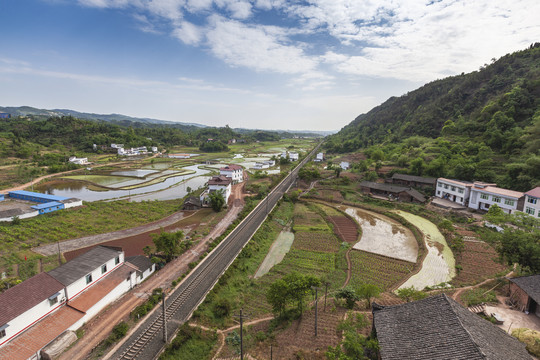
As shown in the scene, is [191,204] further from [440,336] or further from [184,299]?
[440,336]

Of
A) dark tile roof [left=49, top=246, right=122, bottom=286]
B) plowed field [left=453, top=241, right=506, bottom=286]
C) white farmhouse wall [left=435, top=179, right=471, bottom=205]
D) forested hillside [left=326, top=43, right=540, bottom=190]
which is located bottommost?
plowed field [left=453, top=241, right=506, bottom=286]

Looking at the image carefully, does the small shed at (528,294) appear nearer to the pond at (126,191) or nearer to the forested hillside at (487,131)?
the forested hillside at (487,131)

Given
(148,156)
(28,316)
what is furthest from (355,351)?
(148,156)

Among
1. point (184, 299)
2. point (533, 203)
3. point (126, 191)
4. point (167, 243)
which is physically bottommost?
point (184, 299)

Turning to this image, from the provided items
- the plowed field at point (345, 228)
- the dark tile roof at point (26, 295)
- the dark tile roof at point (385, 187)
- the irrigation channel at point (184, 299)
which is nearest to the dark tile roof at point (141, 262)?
the irrigation channel at point (184, 299)

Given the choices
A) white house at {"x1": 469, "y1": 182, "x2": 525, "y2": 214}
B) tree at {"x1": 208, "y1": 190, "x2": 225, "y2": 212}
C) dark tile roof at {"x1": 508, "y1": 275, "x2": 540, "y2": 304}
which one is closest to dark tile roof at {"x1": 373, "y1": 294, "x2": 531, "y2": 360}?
dark tile roof at {"x1": 508, "y1": 275, "x2": 540, "y2": 304}

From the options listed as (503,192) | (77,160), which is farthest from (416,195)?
(77,160)

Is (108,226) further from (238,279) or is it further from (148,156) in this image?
(148,156)

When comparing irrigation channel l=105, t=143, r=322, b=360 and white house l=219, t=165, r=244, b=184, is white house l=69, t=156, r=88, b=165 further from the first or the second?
irrigation channel l=105, t=143, r=322, b=360
